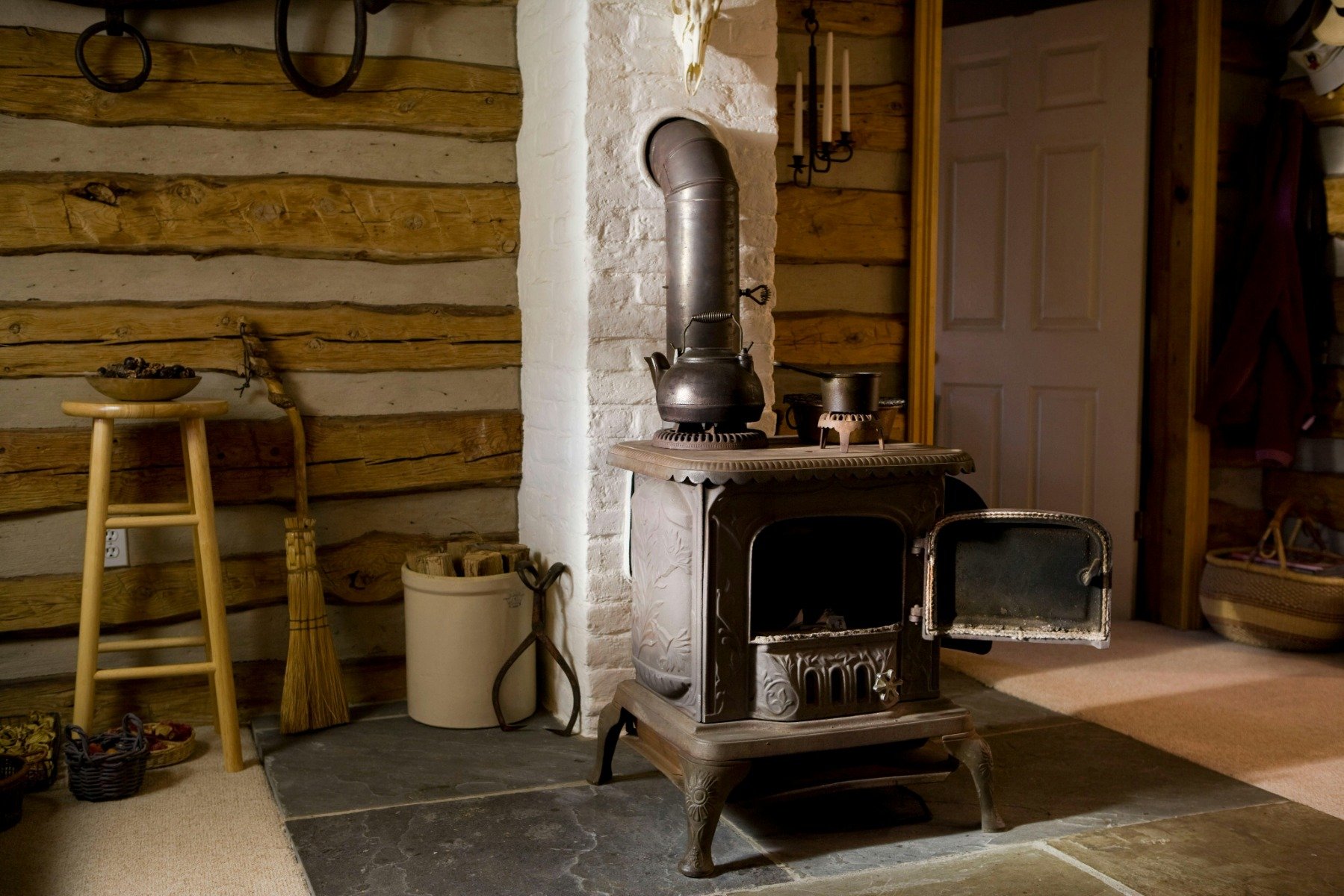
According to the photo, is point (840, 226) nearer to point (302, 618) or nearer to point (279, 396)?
point (279, 396)

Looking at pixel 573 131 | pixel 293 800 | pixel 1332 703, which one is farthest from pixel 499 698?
pixel 1332 703

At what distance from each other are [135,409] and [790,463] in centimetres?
155

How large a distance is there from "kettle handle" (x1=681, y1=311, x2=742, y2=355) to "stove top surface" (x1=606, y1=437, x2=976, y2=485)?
331 mm

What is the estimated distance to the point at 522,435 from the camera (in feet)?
11.7

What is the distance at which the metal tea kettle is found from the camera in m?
2.57

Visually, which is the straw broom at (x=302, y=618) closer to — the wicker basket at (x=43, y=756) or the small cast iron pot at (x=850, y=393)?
the wicker basket at (x=43, y=756)

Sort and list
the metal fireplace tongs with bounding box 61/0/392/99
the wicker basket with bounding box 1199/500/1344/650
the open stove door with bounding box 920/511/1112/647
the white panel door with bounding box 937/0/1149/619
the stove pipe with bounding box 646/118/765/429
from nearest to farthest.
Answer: the open stove door with bounding box 920/511/1112/647, the stove pipe with bounding box 646/118/765/429, the metal fireplace tongs with bounding box 61/0/392/99, the wicker basket with bounding box 1199/500/1344/650, the white panel door with bounding box 937/0/1149/619

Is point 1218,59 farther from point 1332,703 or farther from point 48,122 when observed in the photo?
point 48,122

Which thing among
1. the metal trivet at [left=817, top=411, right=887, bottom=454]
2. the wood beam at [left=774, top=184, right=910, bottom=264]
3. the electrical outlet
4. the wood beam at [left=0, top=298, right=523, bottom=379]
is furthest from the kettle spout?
the electrical outlet

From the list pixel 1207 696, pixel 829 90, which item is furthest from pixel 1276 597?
pixel 829 90

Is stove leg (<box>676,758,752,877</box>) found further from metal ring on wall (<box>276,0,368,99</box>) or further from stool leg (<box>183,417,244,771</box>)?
metal ring on wall (<box>276,0,368,99</box>)

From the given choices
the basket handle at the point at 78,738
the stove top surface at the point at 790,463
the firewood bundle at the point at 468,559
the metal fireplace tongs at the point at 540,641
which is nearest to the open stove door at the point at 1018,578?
the stove top surface at the point at 790,463

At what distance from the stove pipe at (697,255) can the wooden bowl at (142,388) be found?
3.74 feet

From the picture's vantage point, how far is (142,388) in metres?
2.87
